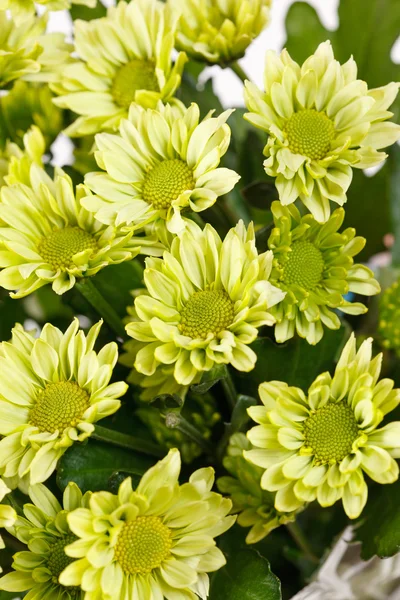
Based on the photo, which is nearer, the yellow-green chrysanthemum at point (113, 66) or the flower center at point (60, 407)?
the flower center at point (60, 407)

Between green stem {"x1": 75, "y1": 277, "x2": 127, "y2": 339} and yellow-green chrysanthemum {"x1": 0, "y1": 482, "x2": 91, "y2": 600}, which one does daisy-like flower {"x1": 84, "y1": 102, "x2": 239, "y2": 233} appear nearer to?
green stem {"x1": 75, "y1": 277, "x2": 127, "y2": 339}

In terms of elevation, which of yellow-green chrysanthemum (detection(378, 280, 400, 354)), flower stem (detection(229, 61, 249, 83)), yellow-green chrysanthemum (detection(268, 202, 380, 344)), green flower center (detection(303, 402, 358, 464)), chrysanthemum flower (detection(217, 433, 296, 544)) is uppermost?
flower stem (detection(229, 61, 249, 83))

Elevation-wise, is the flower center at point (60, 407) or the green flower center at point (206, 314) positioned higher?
the green flower center at point (206, 314)

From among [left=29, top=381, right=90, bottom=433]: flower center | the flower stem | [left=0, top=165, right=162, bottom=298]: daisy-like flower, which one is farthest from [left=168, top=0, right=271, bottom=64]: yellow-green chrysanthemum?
[left=29, top=381, right=90, bottom=433]: flower center

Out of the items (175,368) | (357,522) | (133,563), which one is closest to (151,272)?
(175,368)

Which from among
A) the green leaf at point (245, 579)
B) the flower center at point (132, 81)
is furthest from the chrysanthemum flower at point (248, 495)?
the flower center at point (132, 81)

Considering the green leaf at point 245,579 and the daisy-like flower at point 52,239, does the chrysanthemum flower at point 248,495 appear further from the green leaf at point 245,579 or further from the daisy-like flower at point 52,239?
the daisy-like flower at point 52,239

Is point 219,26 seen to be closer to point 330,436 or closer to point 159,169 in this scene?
point 159,169

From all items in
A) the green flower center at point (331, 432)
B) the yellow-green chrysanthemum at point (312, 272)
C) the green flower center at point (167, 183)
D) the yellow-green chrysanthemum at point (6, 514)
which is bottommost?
the yellow-green chrysanthemum at point (6, 514)
